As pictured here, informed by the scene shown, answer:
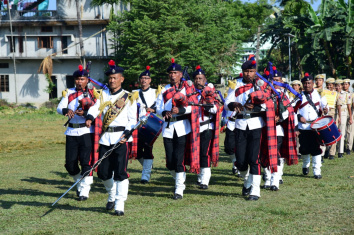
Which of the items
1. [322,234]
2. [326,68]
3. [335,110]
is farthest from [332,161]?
[326,68]

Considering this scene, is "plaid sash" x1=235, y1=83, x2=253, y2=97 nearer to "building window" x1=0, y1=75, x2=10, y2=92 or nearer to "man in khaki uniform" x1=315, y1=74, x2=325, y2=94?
"man in khaki uniform" x1=315, y1=74, x2=325, y2=94

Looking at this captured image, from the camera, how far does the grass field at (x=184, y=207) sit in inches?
255

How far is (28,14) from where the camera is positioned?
43.7 meters

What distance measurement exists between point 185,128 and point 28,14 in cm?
3862

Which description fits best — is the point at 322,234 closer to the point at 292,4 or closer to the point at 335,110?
the point at 335,110

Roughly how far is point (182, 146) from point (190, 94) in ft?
3.03

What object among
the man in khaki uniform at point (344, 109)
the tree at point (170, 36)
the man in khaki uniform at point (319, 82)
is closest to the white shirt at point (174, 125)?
the man in khaki uniform at point (319, 82)

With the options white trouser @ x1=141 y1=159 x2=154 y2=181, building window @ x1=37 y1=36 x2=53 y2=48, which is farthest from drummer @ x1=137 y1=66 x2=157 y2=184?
building window @ x1=37 y1=36 x2=53 y2=48

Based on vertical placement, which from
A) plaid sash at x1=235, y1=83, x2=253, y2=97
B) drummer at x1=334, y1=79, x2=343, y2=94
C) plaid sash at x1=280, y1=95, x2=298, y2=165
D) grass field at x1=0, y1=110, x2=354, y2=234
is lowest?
grass field at x1=0, y1=110, x2=354, y2=234

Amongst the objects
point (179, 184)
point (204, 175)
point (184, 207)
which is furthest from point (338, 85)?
point (184, 207)

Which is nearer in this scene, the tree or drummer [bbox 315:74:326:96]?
drummer [bbox 315:74:326:96]

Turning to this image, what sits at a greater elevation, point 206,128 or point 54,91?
point 206,128

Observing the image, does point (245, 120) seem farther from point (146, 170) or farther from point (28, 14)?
point (28, 14)

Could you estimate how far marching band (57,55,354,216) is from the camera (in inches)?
293
